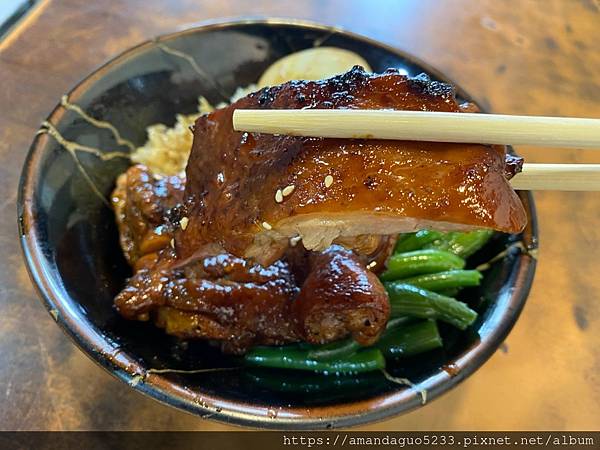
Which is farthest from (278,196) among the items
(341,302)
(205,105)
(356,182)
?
(205,105)

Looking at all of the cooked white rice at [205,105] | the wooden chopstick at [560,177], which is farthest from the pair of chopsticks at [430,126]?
the cooked white rice at [205,105]

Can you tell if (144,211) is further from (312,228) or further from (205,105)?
(312,228)

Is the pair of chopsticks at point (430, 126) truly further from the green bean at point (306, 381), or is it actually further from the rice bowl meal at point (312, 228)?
the green bean at point (306, 381)

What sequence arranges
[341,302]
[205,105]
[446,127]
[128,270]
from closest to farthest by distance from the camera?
[446,127] → [341,302] → [128,270] → [205,105]

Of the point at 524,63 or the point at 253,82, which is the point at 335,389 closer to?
the point at 253,82

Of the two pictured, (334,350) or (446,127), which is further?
(334,350)

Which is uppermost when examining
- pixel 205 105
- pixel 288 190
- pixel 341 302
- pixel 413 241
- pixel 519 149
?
pixel 288 190
